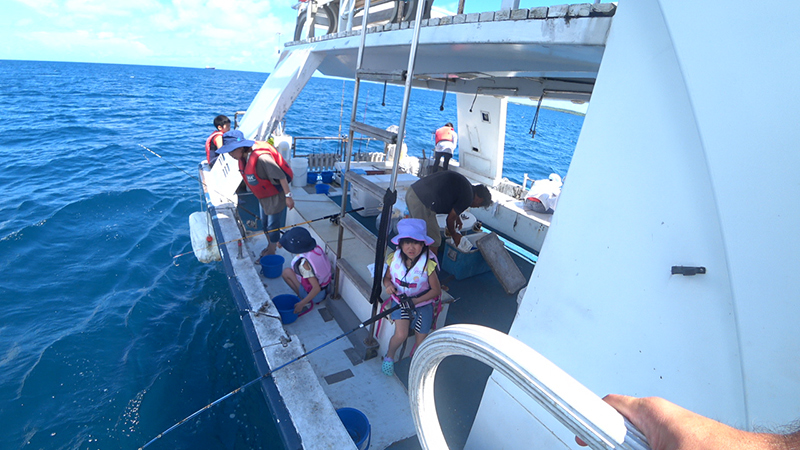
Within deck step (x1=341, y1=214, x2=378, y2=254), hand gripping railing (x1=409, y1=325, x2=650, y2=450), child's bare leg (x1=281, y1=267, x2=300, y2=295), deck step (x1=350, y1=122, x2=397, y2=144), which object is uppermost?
deck step (x1=350, y1=122, x2=397, y2=144)

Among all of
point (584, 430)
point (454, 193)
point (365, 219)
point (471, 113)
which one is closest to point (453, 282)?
point (454, 193)

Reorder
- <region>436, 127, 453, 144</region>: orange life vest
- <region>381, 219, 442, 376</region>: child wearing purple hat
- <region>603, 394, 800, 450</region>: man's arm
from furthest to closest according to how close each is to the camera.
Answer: <region>436, 127, 453, 144</region>: orange life vest < <region>381, 219, 442, 376</region>: child wearing purple hat < <region>603, 394, 800, 450</region>: man's arm

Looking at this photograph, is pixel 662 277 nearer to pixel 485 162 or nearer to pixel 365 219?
pixel 365 219

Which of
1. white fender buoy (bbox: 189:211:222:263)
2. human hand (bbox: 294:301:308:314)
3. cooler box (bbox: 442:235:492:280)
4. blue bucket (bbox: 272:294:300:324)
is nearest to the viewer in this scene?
human hand (bbox: 294:301:308:314)

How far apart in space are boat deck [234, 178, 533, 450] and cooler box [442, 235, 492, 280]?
0.40ft

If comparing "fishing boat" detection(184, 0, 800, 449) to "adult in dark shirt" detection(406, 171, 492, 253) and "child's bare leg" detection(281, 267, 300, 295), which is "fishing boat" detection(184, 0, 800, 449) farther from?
"child's bare leg" detection(281, 267, 300, 295)

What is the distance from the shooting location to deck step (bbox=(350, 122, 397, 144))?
9.73 ft

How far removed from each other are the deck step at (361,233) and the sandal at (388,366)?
1.18 meters

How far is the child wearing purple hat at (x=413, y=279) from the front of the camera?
3.15 m

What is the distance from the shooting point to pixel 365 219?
6.40 metres

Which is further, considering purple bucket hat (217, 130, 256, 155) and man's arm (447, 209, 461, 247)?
man's arm (447, 209, 461, 247)

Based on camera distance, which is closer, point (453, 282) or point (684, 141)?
point (684, 141)

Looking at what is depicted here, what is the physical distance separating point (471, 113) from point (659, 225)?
7.81m

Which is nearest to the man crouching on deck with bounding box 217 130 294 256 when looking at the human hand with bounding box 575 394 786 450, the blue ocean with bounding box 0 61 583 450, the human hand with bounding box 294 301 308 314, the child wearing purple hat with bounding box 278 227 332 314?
the child wearing purple hat with bounding box 278 227 332 314
